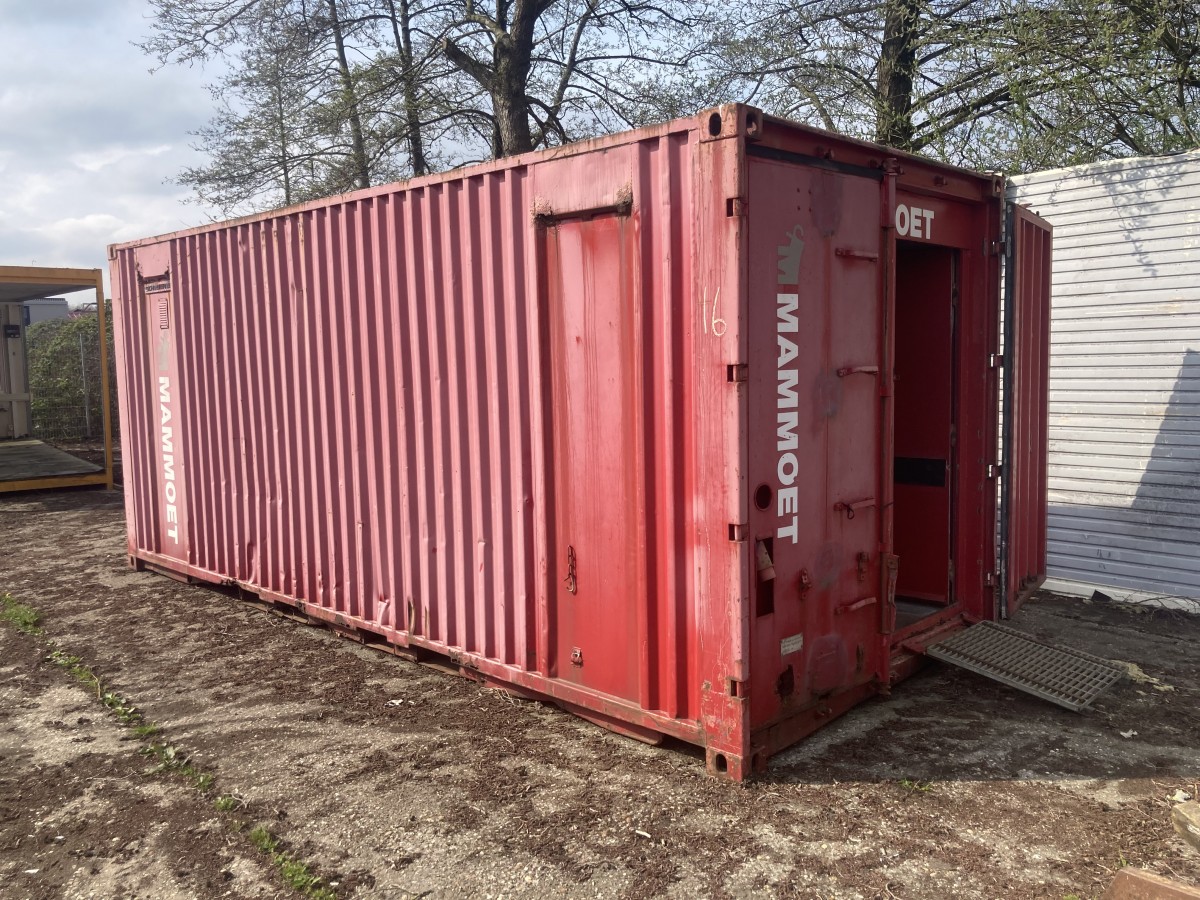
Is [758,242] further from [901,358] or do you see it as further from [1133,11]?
[1133,11]

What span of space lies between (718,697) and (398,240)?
11.2 feet

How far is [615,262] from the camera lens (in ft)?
15.0

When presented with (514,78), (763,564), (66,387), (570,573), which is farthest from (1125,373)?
(66,387)

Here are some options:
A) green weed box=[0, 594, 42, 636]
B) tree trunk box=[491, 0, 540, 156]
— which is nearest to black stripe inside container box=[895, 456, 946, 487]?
green weed box=[0, 594, 42, 636]

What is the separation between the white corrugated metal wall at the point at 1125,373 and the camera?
22.9ft

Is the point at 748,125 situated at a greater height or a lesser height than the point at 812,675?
greater

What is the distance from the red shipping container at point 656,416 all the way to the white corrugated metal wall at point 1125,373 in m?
0.58

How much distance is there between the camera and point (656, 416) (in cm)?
447

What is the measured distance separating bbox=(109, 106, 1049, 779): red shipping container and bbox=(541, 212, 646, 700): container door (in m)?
0.02

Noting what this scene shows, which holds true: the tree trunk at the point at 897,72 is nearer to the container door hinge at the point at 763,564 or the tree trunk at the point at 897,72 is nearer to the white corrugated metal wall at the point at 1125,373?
the white corrugated metal wall at the point at 1125,373

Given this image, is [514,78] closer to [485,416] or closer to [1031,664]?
[485,416]

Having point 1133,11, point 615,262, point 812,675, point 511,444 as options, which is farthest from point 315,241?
point 1133,11

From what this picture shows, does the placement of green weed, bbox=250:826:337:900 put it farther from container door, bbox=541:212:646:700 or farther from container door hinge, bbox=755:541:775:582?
container door hinge, bbox=755:541:775:582

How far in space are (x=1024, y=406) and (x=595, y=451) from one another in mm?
3625
